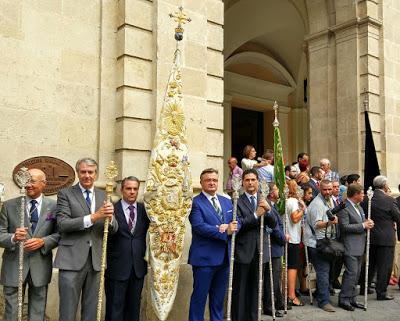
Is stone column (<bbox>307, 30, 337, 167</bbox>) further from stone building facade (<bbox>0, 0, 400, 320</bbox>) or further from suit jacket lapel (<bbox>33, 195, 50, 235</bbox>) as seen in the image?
suit jacket lapel (<bbox>33, 195, 50, 235</bbox>)

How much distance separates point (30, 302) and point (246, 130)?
41.0 feet

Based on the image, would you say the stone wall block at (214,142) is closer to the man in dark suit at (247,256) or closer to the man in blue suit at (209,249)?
the man in dark suit at (247,256)

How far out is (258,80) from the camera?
15727 mm

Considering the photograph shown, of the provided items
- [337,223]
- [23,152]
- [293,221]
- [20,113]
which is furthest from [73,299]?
[337,223]

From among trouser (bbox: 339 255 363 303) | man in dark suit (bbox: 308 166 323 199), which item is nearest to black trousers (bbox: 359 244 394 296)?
trouser (bbox: 339 255 363 303)

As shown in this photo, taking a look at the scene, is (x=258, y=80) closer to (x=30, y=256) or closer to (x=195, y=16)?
(x=195, y=16)

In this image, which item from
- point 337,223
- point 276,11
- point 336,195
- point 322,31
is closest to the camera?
point 337,223

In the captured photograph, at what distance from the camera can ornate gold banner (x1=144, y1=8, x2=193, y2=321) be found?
15.9ft

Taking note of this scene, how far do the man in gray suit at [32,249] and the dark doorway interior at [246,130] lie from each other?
1192 centimetres


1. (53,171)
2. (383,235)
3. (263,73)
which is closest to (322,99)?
(383,235)

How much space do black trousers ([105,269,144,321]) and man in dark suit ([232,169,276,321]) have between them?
3.72ft

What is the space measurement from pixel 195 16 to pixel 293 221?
3.17 metres

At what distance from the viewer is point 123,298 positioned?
4.63m

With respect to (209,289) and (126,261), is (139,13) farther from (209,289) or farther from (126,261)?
(209,289)
